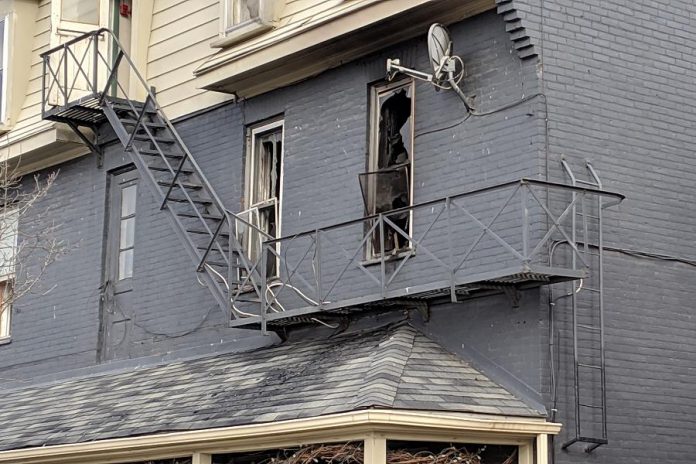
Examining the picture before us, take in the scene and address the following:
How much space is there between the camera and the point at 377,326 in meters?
15.2

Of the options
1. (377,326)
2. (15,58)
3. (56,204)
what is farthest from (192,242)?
(15,58)

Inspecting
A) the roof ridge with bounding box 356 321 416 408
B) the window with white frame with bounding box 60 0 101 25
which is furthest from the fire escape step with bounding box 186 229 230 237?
the window with white frame with bounding box 60 0 101 25

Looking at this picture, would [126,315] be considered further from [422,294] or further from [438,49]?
[438,49]

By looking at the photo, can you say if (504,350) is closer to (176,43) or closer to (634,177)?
(634,177)

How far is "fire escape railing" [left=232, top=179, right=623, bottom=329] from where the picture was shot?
1350cm

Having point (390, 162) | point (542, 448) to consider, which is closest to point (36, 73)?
point (390, 162)

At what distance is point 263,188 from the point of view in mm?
17516

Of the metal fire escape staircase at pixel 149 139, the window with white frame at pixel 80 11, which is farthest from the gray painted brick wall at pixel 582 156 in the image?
the window with white frame at pixel 80 11

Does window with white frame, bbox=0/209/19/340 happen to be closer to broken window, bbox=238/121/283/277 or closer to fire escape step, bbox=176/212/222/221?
fire escape step, bbox=176/212/222/221

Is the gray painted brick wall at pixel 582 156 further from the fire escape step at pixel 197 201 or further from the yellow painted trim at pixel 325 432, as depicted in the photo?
the fire escape step at pixel 197 201

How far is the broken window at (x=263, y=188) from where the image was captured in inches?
677

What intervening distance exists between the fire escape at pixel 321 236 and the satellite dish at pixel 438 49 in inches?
51.5

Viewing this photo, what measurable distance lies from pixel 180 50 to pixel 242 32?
193 centimetres

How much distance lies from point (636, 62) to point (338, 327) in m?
4.21
